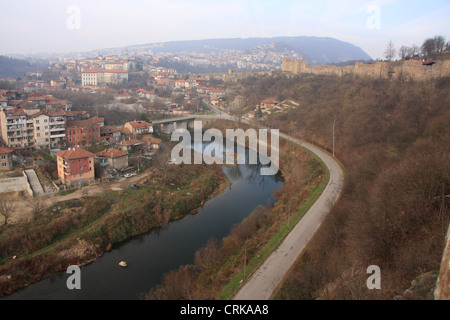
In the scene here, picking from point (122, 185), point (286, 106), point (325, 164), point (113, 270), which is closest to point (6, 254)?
point (113, 270)

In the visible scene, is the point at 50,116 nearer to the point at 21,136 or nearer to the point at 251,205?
the point at 21,136

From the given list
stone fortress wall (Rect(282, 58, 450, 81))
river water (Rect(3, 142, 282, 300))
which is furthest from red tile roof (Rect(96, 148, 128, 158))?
stone fortress wall (Rect(282, 58, 450, 81))

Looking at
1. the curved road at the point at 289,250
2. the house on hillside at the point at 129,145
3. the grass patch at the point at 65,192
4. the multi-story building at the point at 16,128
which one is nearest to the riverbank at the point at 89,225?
the grass patch at the point at 65,192

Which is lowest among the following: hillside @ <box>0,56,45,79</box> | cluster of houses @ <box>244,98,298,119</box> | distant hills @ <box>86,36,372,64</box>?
cluster of houses @ <box>244,98,298,119</box>

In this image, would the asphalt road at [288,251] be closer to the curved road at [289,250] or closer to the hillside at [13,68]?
the curved road at [289,250]

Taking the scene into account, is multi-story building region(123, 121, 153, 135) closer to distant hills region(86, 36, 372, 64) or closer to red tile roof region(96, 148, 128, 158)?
red tile roof region(96, 148, 128, 158)

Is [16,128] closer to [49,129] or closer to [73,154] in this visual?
[49,129]
